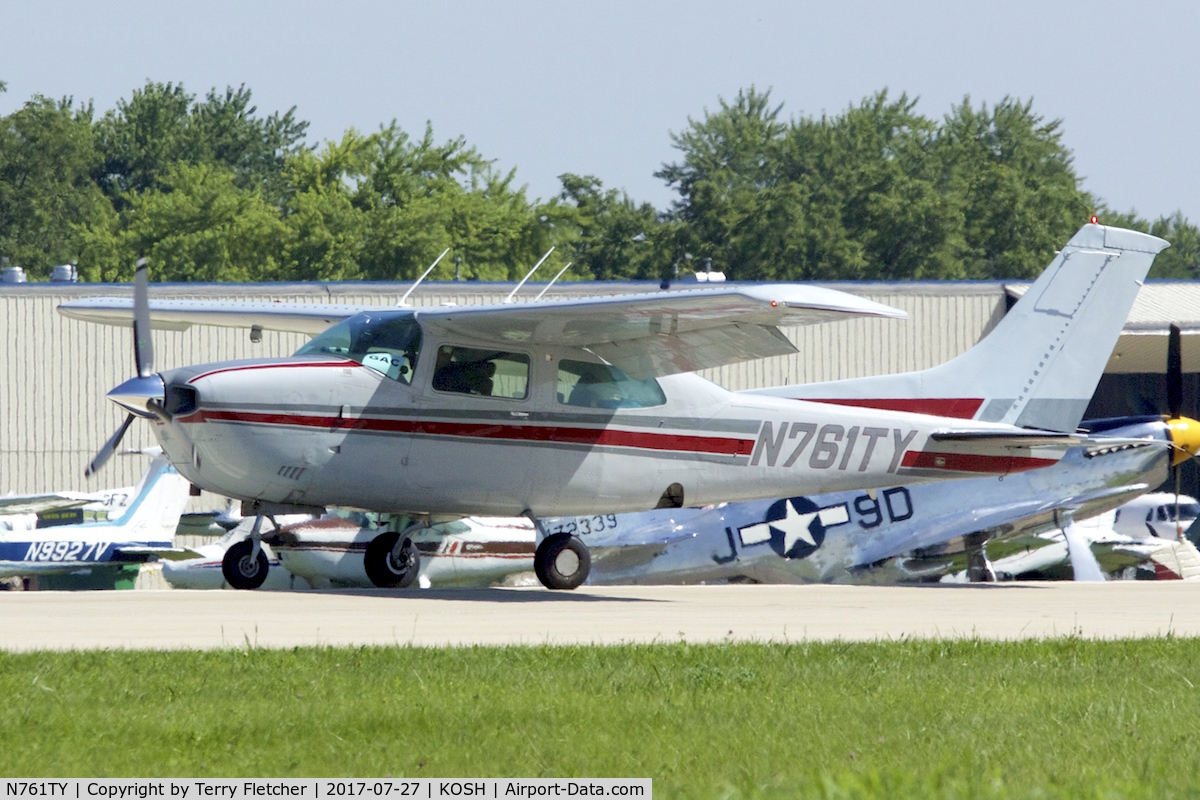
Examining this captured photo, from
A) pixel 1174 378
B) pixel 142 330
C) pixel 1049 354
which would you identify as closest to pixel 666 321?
pixel 142 330

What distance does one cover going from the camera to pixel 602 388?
13.6 metres

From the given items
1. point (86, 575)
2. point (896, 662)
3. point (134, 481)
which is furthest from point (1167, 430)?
point (134, 481)

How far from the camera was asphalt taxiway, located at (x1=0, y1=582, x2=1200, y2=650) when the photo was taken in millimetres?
9133

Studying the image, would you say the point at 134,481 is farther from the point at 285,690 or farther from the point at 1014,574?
the point at 285,690

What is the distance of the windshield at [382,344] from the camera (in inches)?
500

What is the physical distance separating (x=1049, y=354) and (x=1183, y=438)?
1.76 m

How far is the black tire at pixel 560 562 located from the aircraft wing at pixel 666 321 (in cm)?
172

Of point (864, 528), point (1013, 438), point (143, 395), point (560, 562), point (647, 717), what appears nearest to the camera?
point (647, 717)

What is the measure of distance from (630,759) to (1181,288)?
30.9 metres

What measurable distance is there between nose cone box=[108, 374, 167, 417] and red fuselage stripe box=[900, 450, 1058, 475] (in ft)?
23.5

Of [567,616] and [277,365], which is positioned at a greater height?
[277,365]

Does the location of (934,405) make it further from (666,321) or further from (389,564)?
(389,564)

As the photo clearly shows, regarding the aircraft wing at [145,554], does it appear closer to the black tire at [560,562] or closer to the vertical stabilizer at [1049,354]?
the black tire at [560,562]
